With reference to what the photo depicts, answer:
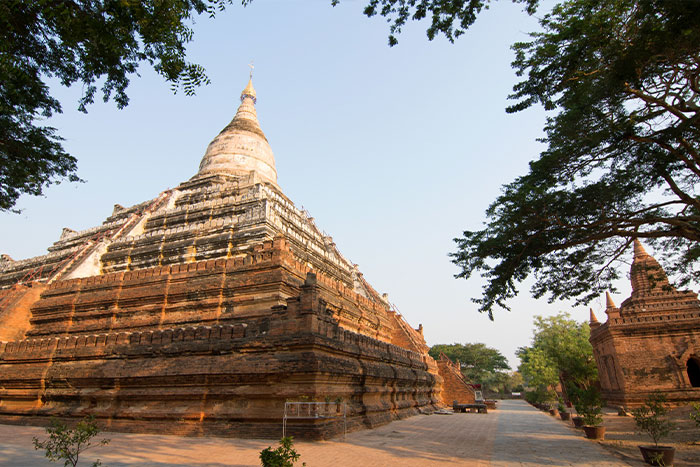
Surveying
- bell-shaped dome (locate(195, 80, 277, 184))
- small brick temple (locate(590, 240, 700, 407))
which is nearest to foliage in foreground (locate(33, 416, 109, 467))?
bell-shaped dome (locate(195, 80, 277, 184))

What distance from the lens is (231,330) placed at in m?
11.0

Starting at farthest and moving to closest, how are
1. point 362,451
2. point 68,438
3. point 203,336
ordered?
point 203,336, point 362,451, point 68,438

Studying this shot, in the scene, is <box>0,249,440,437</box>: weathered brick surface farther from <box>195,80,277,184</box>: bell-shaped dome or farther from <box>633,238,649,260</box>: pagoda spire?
<box>633,238,649,260</box>: pagoda spire

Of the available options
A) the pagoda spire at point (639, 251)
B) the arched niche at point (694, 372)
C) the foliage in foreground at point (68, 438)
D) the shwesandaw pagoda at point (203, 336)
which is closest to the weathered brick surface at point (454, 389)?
the shwesandaw pagoda at point (203, 336)

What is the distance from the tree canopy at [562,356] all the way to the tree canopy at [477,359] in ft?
82.1

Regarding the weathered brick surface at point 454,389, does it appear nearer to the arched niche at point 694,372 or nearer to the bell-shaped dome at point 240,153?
the arched niche at point 694,372

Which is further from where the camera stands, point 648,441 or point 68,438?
point 648,441

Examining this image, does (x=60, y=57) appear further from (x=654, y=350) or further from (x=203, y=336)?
(x=654, y=350)

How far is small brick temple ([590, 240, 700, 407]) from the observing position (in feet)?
72.2

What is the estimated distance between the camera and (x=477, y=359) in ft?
245

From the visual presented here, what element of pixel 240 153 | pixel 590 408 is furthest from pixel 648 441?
pixel 240 153

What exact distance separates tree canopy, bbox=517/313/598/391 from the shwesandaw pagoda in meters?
11.3

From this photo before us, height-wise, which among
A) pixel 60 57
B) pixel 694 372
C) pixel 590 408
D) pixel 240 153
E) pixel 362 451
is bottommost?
pixel 362 451

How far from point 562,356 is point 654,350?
6.12 metres
